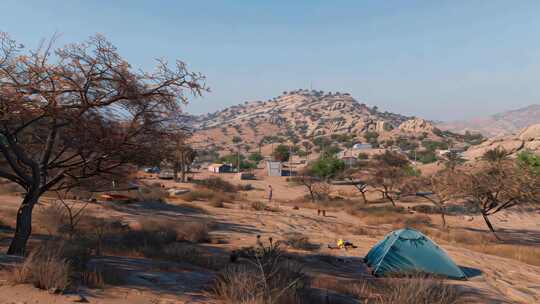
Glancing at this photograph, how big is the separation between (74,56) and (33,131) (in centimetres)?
357

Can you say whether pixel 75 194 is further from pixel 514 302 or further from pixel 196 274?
pixel 514 302

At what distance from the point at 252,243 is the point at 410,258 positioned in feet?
20.9

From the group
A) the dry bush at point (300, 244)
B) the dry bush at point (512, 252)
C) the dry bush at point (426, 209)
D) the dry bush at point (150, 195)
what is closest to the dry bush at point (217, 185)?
the dry bush at point (150, 195)

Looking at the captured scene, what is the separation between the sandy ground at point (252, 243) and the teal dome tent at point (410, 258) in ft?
1.66

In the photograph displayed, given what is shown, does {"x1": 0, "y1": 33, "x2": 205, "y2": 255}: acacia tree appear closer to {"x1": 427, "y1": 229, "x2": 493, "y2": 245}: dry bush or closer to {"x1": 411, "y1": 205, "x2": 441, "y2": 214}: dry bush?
{"x1": 427, "y1": 229, "x2": 493, "y2": 245}: dry bush

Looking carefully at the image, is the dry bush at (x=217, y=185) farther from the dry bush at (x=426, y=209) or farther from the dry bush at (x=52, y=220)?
the dry bush at (x=52, y=220)

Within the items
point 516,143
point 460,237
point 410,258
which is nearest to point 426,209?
point 460,237

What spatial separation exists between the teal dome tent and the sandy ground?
0.50 meters

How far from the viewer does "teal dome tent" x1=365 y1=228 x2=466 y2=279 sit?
12281mm

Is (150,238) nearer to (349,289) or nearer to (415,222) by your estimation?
(349,289)

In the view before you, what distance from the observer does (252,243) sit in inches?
632

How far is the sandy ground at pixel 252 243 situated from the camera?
5.95 meters

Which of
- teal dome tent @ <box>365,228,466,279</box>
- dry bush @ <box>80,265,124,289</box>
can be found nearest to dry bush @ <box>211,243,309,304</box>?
dry bush @ <box>80,265,124,289</box>

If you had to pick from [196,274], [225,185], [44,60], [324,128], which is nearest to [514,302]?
[196,274]
